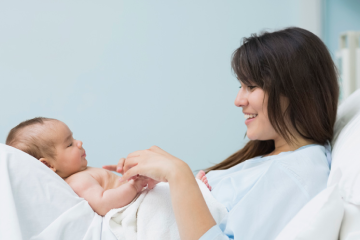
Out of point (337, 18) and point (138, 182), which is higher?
point (337, 18)

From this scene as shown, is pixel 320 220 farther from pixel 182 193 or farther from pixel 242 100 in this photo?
pixel 242 100

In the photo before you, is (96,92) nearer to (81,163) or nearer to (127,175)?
(81,163)

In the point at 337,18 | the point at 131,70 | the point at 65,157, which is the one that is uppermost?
the point at 337,18

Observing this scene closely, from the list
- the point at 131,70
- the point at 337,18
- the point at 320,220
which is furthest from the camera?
the point at 337,18

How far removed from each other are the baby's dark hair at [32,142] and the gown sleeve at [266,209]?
1.95ft

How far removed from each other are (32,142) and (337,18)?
2929 mm

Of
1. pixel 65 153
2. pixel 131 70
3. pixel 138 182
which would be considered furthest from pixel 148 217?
pixel 131 70

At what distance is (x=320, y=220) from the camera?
0.66 metres

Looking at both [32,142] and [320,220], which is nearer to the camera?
[320,220]

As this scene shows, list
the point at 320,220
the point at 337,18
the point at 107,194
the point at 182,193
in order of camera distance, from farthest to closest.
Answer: the point at 337,18 → the point at 107,194 → the point at 182,193 → the point at 320,220

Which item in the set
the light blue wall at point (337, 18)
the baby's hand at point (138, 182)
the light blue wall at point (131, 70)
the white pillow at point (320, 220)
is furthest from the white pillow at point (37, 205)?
the light blue wall at point (337, 18)

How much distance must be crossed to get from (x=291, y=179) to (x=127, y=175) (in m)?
0.43

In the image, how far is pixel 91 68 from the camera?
2217mm

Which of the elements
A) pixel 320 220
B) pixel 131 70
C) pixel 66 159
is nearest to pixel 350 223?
pixel 320 220
